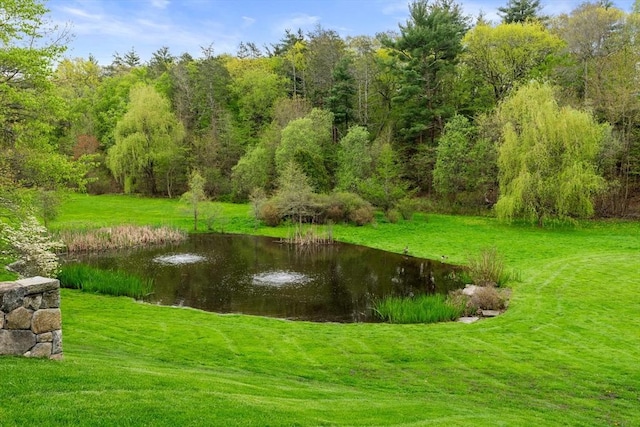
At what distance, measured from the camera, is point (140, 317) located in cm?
1504

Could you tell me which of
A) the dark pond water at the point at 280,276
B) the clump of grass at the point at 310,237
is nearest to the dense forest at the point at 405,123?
the clump of grass at the point at 310,237

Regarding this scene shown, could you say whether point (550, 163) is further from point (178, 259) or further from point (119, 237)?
point (119, 237)

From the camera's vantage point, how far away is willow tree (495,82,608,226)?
106 ft

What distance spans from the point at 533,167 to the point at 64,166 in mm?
28522

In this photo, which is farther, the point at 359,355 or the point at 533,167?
the point at 533,167

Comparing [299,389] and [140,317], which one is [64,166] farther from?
[299,389]

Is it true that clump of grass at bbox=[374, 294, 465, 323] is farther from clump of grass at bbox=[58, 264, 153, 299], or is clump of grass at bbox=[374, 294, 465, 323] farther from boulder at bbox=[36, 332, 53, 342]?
boulder at bbox=[36, 332, 53, 342]

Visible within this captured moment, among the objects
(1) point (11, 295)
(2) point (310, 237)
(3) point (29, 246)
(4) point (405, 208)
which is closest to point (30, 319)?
(1) point (11, 295)

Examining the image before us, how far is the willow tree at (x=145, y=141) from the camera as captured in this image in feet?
162

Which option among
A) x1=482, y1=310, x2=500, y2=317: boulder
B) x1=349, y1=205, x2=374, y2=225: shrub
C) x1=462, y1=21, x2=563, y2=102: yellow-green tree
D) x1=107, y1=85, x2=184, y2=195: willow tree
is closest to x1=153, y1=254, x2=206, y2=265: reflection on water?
x1=349, y1=205, x2=374, y2=225: shrub

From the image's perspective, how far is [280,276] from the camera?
77.8 ft

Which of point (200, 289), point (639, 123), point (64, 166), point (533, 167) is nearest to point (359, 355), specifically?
point (200, 289)

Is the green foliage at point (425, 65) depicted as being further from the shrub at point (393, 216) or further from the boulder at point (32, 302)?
the boulder at point (32, 302)

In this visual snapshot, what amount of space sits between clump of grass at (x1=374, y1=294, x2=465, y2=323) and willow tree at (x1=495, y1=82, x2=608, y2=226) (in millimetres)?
18196
